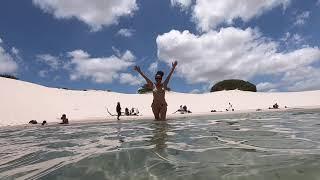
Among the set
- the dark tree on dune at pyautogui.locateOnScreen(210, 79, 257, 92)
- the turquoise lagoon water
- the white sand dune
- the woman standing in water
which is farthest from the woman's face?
the dark tree on dune at pyautogui.locateOnScreen(210, 79, 257, 92)

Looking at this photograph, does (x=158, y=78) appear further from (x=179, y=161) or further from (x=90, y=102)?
(x=90, y=102)

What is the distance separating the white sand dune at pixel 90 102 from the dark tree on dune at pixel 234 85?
7.92 metres

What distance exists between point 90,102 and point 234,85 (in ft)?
66.9

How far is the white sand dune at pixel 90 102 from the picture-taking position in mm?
19531

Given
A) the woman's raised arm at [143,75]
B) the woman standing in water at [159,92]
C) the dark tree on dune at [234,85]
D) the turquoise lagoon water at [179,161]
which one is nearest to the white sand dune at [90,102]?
the woman standing in water at [159,92]

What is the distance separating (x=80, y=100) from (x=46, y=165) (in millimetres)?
22429

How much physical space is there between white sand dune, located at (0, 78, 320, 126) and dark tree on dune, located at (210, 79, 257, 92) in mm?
7925

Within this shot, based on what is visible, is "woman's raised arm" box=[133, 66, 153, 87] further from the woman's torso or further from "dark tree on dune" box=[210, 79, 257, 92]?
"dark tree on dune" box=[210, 79, 257, 92]

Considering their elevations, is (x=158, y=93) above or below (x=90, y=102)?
below

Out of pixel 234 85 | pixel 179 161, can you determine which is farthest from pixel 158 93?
pixel 234 85

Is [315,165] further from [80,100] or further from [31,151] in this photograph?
[80,100]

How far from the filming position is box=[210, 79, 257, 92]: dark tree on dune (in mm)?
40688

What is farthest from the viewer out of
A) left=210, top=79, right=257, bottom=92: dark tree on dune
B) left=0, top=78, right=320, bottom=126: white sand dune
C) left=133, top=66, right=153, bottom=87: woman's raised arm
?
left=210, top=79, right=257, bottom=92: dark tree on dune

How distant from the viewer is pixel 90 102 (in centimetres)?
2591
